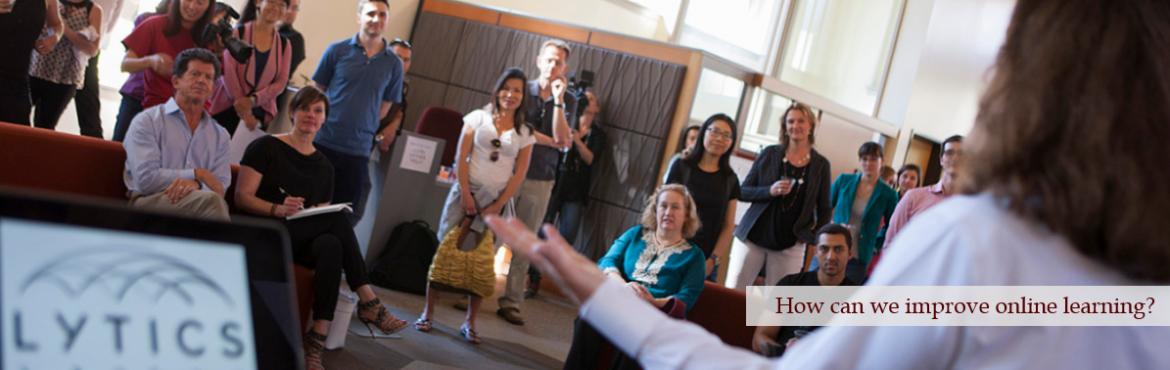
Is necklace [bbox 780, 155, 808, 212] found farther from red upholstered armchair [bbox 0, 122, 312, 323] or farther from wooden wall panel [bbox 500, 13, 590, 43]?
red upholstered armchair [bbox 0, 122, 312, 323]

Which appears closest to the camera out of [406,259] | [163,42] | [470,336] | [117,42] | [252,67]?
[163,42]

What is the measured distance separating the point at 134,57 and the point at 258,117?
2.05 feet

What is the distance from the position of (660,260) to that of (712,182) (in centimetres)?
81

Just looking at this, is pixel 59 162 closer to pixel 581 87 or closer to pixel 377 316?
pixel 377 316

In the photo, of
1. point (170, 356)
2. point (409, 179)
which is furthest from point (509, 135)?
point (170, 356)

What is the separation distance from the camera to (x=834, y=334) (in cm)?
62

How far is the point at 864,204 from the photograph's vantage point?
456 centimetres

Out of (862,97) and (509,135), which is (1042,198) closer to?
(509,135)

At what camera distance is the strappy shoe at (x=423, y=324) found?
12.6 feet

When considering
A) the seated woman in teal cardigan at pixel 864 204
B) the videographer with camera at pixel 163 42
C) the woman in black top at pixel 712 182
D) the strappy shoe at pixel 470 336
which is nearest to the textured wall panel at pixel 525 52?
the woman in black top at pixel 712 182

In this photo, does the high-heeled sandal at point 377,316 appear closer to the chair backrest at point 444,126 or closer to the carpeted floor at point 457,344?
the carpeted floor at point 457,344

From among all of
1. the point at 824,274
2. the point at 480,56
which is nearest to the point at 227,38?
the point at 824,274

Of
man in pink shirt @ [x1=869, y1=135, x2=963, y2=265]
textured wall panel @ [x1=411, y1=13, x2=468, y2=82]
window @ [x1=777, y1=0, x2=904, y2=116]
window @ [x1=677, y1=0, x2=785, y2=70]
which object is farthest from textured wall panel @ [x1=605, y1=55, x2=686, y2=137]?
window @ [x1=777, y1=0, x2=904, y2=116]

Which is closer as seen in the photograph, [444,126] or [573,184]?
[573,184]
